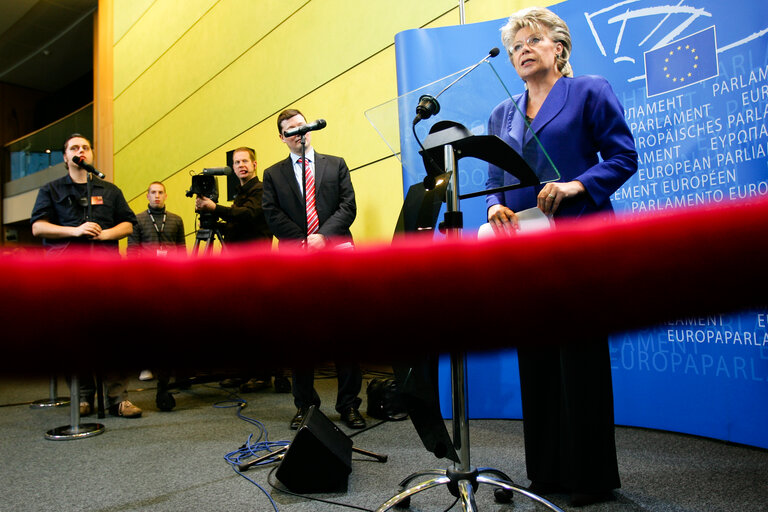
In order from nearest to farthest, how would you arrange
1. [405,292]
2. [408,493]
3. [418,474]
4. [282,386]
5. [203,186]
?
[405,292]
[408,493]
[418,474]
[203,186]
[282,386]

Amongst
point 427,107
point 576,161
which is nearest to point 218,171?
point 427,107

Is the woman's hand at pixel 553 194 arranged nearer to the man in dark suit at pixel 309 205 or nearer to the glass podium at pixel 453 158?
the glass podium at pixel 453 158

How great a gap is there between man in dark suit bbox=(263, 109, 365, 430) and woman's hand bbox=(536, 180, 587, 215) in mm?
1241

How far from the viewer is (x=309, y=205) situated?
234cm

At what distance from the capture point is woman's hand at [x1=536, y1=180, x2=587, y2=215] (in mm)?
1166

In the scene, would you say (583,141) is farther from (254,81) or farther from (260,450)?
(254,81)

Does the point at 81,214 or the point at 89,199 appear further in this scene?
the point at 81,214

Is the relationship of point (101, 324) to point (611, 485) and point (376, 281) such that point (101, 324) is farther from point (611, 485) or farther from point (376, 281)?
point (611, 485)

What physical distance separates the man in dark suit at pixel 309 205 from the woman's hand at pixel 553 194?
4.07 feet

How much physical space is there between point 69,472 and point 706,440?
245cm

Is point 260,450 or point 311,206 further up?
point 311,206

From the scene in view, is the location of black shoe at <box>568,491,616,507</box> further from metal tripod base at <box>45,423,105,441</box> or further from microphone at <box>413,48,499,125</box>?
metal tripod base at <box>45,423,105,441</box>

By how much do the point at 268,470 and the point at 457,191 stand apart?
49.8 inches

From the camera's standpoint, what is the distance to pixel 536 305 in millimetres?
208
